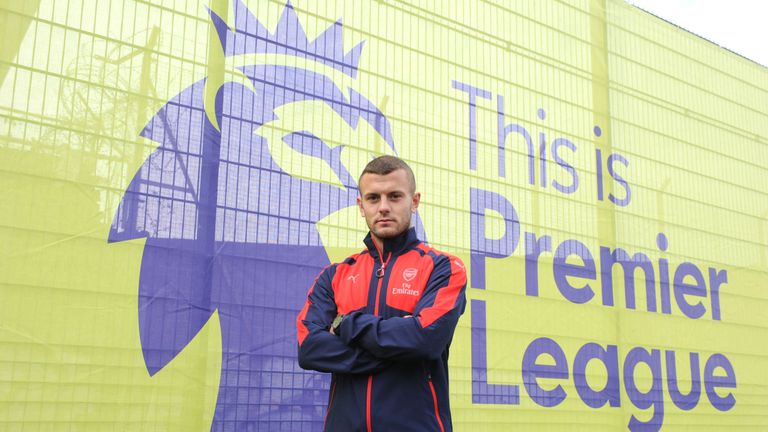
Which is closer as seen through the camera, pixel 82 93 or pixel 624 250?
pixel 82 93

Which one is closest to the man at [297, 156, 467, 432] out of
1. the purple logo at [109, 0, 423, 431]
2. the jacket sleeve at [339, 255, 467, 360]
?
the jacket sleeve at [339, 255, 467, 360]

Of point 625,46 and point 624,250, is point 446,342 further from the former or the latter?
point 625,46

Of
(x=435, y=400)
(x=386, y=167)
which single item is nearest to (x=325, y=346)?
(x=435, y=400)

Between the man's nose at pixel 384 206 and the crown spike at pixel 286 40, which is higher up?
the crown spike at pixel 286 40

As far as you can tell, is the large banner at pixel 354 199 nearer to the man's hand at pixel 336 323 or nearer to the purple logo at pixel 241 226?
the purple logo at pixel 241 226

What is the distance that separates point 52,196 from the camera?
115 inches

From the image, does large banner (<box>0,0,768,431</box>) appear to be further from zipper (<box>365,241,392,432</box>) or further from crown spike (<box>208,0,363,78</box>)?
zipper (<box>365,241,392,432</box>)

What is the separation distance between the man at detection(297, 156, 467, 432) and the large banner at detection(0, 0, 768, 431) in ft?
2.91

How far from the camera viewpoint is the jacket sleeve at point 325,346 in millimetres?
2209

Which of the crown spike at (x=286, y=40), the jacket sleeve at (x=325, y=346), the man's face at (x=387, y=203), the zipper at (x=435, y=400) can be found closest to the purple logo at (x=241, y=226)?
the crown spike at (x=286, y=40)

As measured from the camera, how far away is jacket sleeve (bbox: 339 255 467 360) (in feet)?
7.10

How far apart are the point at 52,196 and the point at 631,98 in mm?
A: 3424

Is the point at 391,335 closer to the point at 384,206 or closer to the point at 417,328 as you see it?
the point at 417,328

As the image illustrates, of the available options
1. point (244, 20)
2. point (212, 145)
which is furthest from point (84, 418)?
point (244, 20)
